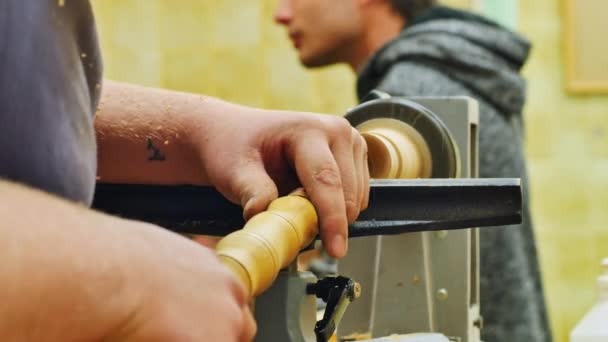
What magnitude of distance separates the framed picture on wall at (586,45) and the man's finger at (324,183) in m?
2.42

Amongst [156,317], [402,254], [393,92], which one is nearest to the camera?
[156,317]

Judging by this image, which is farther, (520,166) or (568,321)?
(568,321)

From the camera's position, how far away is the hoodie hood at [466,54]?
1814mm

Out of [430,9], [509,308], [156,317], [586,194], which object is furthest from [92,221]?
[586,194]

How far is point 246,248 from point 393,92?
52.7 inches

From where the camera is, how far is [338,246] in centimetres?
61

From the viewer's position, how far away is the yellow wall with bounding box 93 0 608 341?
293cm

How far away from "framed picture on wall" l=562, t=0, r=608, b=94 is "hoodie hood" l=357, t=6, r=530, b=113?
1.05 metres

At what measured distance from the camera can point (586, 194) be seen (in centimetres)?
294

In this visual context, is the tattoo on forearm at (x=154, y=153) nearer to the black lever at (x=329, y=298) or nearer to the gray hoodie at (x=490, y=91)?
the black lever at (x=329, y=298)

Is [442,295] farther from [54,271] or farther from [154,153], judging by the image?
[54,271]

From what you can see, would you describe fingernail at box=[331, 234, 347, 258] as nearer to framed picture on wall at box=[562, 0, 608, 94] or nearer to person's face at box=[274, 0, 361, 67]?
person's face at box=[274, 0, 361, 67]

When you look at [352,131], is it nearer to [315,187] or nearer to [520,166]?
[315,187]

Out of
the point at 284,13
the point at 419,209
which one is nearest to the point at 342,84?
the point at 284,13
